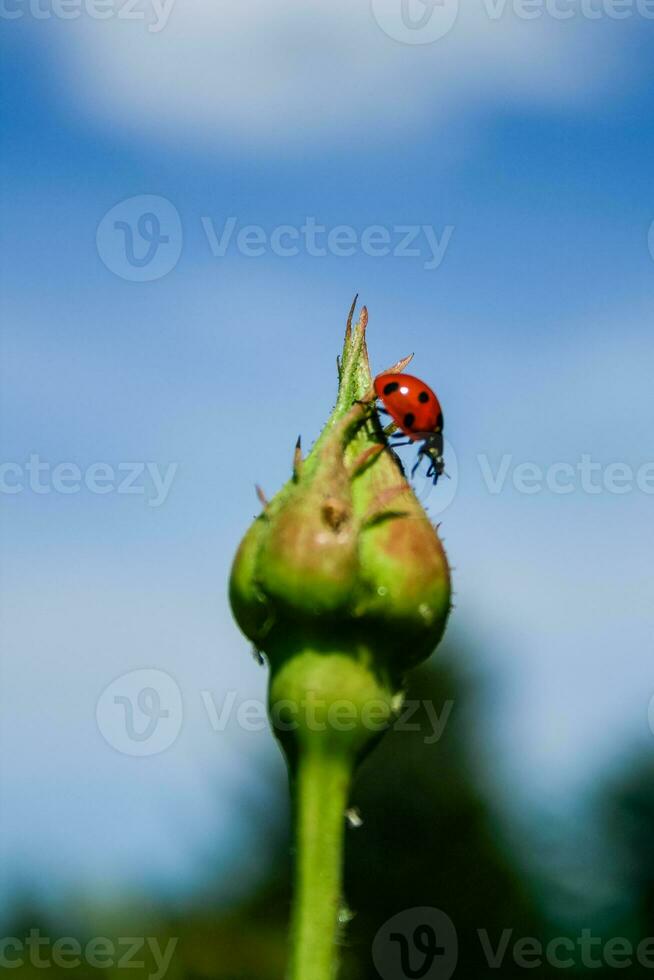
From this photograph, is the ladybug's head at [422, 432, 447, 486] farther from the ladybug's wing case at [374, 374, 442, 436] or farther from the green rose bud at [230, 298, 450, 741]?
the green rose bud at [230, 298, 450, 741]

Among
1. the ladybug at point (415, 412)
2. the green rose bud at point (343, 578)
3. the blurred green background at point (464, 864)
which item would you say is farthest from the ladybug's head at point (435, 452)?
the blurred green background at point (464, 864)

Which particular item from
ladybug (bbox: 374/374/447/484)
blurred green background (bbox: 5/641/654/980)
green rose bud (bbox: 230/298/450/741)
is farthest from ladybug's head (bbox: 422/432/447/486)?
blurred green background (bbox: 5/641/654/980)

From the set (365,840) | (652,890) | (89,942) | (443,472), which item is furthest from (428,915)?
(443,472)

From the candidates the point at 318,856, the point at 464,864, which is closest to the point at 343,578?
the point at 318,856

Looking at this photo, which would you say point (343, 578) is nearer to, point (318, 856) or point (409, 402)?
point (318, 856)

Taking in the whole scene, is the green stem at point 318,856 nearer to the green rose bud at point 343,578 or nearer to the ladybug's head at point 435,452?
the green rose bud at point 343,578

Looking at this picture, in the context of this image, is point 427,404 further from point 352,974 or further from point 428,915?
point 428,915

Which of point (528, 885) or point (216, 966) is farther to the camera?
point (528, 885)
